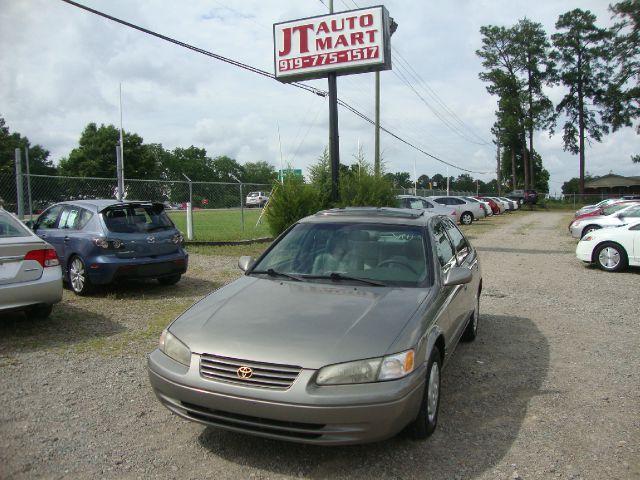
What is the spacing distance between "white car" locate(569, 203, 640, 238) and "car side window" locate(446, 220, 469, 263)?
992 centimetres

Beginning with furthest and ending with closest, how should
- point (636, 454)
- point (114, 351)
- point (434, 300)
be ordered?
point (114, 351)
point (434, 300)
point (636, 454)

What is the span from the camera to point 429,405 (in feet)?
11.8

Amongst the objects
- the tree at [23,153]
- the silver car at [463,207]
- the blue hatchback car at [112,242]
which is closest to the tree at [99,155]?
the tree at [23,153]

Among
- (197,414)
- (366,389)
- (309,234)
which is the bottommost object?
(197,414)

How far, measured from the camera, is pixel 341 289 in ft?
13.2

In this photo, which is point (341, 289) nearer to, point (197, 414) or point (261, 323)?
point (261, 323)

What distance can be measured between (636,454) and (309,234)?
114 inches

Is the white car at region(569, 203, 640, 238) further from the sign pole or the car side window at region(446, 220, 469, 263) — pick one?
the car side window at region(446, 220, 469, 263)

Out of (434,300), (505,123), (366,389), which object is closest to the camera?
(366,389)

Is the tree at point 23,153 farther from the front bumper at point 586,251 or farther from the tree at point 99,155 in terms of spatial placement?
the front bumper at point 586,251

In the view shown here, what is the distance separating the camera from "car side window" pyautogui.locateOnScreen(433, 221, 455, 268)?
4.71 m

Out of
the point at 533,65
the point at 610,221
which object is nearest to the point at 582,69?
the point at 533,65

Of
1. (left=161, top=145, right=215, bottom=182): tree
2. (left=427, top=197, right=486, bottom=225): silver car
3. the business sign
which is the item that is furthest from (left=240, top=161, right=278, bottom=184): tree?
the business sign

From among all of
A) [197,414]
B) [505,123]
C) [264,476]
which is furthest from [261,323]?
[505,123]
